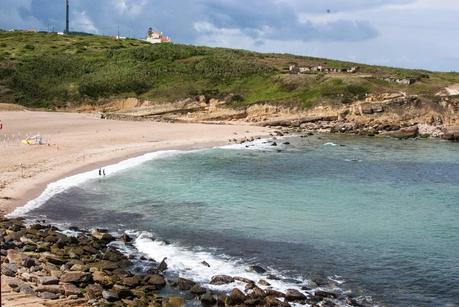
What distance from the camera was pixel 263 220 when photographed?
88.0 feet

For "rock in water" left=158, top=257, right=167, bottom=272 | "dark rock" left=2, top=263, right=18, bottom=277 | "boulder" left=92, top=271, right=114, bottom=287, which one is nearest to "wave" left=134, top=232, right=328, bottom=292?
"rock in water" left=158, top=257, right=167, bottom=272

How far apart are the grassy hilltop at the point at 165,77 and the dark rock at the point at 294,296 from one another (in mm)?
59354

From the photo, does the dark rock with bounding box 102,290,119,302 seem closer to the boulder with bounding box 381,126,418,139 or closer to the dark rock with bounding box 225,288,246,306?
the dark rock with bounding box 225,288,246,306

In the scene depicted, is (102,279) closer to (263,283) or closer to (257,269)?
(263,283)

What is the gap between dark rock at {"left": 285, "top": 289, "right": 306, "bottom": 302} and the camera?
17016 millimetres

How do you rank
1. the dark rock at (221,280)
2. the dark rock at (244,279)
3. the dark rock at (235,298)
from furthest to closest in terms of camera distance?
the dark rock at (221,280) → the dark rock at (244,279) → the dark rock at (235,298)

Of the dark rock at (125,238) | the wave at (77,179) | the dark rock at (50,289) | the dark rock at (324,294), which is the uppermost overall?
the wave at (77,179)

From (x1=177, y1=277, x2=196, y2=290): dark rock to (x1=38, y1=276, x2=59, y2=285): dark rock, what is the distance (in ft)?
12.3

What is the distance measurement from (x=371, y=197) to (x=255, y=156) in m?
16.9

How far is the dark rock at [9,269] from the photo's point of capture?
1628 cm

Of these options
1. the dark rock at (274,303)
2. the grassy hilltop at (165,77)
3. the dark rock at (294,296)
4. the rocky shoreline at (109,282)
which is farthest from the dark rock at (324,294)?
the grassy hilltop at (165,77)

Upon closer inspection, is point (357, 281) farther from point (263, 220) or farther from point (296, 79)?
point (296, 79)

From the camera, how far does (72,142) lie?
48500 millimetres

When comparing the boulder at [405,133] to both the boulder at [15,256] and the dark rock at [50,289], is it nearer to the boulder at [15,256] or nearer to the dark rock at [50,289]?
the boulder at [15,256]
